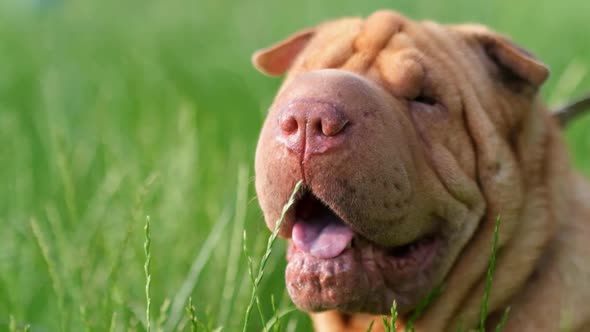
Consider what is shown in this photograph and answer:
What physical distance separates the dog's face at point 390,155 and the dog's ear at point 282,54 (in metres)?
0.10

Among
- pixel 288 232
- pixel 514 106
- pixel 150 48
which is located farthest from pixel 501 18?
pixel 288 232

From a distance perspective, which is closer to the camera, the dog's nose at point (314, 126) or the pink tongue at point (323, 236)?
the dog's nose at point (314, 126)

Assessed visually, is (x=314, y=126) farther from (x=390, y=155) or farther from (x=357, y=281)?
(x=357, y=281)

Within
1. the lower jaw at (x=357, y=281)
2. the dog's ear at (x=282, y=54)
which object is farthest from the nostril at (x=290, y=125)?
the dog's ear at (x=282, y=54)

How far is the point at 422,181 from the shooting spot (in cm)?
291

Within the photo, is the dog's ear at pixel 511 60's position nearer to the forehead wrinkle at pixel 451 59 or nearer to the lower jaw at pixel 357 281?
the forehead wrinkle at pixel 451 59

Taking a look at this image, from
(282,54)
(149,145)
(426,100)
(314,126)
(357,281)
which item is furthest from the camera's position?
(149,145)

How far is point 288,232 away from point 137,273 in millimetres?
1043

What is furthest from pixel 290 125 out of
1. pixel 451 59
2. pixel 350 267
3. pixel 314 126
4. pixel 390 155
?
pixel 451 59

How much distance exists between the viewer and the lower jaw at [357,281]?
2771mm

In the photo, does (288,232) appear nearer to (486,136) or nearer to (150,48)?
(486,136)

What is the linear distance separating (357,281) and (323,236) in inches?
7.0

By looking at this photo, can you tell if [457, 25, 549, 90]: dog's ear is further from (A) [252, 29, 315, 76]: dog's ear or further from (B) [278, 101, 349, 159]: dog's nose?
(B) [278, 101, 349, 159]: dog's nose

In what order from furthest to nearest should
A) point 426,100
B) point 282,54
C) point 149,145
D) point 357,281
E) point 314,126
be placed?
point 149,145
point 282,54
point 426,100
point 357,281
point 314,126
